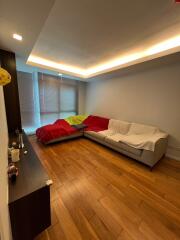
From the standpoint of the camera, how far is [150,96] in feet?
10.1

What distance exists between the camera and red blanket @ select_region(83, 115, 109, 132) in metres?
4.15

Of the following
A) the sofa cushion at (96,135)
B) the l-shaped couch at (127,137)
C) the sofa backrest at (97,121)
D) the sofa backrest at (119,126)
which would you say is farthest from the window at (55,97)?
the sofa backrest at (119,126)

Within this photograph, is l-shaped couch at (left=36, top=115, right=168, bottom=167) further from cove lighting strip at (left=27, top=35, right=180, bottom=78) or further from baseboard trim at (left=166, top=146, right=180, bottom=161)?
cove lighting strip at (left=27, top=35, right=180, bottom=78)

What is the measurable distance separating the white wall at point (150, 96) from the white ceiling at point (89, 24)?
0.85 m

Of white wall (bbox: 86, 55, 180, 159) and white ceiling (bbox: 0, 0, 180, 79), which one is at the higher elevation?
white ceiling (bbox: 0, 0, 180, 79)

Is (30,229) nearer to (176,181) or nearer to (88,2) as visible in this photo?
(176,181)

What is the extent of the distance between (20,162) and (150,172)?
2386 mm

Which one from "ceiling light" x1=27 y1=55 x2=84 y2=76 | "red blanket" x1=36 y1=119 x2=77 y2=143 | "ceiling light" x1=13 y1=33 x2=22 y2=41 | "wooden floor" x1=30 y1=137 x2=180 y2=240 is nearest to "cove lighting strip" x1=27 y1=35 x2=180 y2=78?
"ceiling light" x1=27 y1=55 x2=84 y2=76

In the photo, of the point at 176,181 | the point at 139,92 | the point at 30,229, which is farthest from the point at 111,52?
the point at 30,229

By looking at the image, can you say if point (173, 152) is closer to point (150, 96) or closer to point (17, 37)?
point (150, 96)

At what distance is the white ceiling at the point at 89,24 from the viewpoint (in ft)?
4.25

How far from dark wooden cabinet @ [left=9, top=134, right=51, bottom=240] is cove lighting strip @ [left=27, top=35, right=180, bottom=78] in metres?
3.05

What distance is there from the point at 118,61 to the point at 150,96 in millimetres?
1413

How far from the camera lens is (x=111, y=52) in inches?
107
